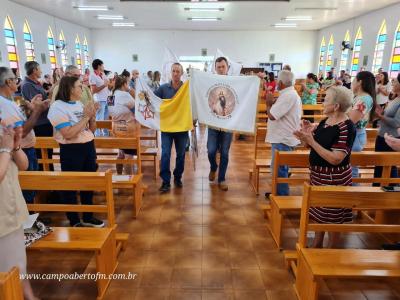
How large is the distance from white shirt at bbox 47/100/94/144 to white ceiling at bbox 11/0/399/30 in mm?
8233

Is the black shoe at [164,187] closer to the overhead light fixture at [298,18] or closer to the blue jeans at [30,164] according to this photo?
the blue jeans at [30,164]

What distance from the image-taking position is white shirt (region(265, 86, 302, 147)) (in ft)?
10.9

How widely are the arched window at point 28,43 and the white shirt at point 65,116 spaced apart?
33.4 ft

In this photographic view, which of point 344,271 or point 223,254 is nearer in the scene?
point 344,271

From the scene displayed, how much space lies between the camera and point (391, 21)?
10828mm

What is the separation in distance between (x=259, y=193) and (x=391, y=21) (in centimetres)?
995

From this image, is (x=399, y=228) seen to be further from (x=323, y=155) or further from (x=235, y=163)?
(x=235, y=163)

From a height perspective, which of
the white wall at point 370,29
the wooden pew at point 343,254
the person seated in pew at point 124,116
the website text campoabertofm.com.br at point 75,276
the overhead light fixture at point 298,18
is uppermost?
the overhead light fixture at point 298,18

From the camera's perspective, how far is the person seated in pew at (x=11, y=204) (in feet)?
5.17

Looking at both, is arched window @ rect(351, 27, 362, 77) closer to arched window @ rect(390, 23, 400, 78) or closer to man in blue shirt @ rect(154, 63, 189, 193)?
arched window @ rect(390, 23, 400, 78)

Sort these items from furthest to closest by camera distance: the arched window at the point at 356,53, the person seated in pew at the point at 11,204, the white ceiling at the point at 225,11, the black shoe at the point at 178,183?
the arched window at the point at 356,53 < the white ceiling at the point at 225,11 < the black shoe at the point at 178,183 < the person seated in pew at the point at 11,204

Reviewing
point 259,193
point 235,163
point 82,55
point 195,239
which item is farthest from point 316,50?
point 195,239

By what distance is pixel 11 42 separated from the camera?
407 inches

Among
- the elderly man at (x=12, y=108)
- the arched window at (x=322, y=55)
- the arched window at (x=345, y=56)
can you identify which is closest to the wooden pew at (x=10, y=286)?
the elderly man at (x=12, y=108)
